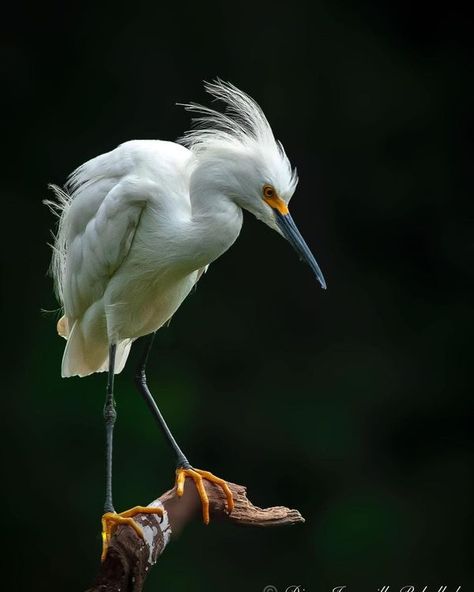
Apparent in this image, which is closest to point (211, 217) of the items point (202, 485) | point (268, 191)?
point (268, 191)

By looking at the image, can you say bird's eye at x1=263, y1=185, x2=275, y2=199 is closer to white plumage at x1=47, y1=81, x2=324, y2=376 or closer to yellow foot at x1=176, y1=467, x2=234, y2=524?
white plumage at x1=47, y1=81, x2=324, y2=376

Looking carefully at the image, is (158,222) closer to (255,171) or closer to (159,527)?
(255,171)

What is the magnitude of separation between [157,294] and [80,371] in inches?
14.5

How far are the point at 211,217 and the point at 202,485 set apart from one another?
544 millimetres

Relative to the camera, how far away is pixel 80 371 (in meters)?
2.66

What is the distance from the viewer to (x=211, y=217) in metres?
2.17

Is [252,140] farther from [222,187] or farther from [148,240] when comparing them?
[148,240]

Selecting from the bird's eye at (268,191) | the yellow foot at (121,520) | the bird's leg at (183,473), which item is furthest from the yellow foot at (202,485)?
the bird's eye at (268,191)

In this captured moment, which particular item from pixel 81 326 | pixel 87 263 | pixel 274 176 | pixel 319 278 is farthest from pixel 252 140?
pixel 81 326

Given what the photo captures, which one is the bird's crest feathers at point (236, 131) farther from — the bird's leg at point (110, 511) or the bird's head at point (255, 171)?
the bird's leg at point (110, 511)

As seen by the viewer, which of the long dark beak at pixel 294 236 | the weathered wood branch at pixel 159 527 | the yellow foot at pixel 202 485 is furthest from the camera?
the yellow foot at pixel 202 485

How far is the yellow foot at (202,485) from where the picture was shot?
2.26 metres

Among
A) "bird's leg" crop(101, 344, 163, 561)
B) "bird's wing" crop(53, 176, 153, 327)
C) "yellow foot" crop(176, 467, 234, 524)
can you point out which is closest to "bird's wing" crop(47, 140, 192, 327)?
"bird's wing" crop(53, 176, 153, 327)

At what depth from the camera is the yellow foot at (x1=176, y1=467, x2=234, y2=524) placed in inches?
88.9
